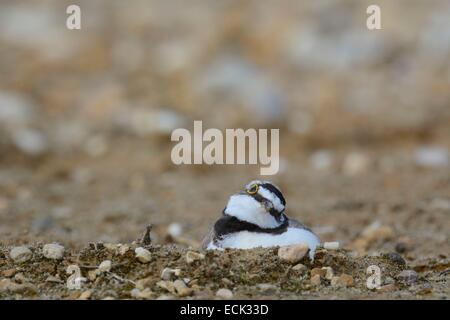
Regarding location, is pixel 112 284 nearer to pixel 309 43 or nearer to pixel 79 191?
pixel 79 191

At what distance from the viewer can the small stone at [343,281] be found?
5105 mm

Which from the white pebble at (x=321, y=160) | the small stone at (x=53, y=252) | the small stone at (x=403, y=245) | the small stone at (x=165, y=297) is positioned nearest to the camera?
the small stone at (x=165, y=297)

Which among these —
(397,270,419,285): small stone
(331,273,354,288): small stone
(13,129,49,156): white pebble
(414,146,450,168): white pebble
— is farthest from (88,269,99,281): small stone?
(13,129,49,156): white pebble

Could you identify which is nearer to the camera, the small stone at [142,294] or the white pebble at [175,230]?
the small stone at [142,294]

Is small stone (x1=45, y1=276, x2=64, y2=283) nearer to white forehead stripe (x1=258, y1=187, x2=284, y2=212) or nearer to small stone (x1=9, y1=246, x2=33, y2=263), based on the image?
small stone (x1=9, y1=246, x2=33, y2=263)

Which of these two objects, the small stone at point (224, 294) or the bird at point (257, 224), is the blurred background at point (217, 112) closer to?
the bird at point (257, 224)

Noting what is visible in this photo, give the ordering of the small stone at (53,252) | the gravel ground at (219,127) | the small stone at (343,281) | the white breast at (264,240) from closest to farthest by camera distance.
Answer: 1. the small stone at (343,281)
2. the gravel ground at (219,127)
3. the small stone at (53,252)
4. the white breast at (264,240)

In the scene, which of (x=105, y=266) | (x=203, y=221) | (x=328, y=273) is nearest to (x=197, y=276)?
(x=105, y=266)

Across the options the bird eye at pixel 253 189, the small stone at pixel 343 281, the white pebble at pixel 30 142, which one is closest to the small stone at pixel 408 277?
the small stone at pixel 343 281

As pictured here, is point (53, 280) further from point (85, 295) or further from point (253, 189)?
point (253, 189)

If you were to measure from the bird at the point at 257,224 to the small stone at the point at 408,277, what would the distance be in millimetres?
539

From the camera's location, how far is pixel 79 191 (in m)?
10.2

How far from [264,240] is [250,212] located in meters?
0.19

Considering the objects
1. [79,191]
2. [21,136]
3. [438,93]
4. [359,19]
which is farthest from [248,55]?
[79,191]
